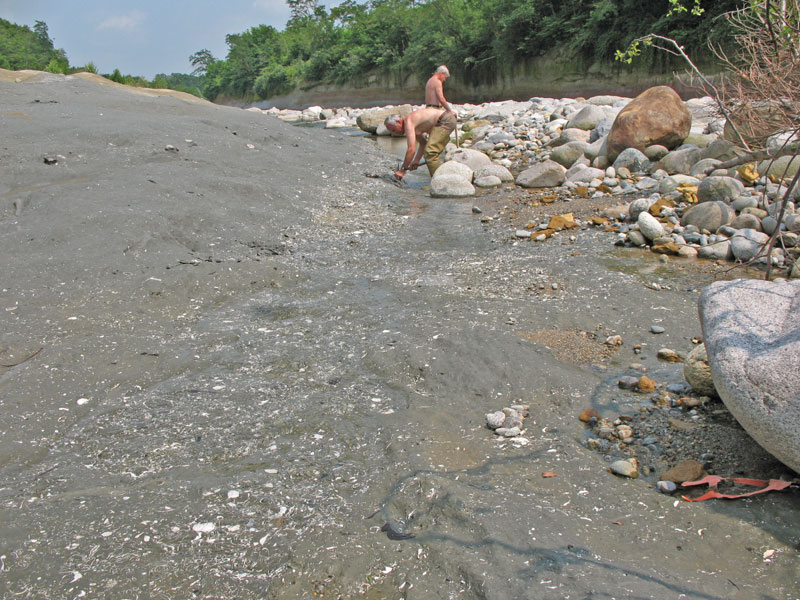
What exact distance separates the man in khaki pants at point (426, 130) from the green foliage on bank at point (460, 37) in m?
4.52

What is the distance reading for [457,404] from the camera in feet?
11.4

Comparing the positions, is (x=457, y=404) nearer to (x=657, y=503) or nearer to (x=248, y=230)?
(x=657, y=503)

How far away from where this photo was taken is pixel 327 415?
3338 mm

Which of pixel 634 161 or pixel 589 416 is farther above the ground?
pixel 634 161

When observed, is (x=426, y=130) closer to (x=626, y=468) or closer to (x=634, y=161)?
(x=634, y=161)

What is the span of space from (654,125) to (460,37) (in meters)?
24.1

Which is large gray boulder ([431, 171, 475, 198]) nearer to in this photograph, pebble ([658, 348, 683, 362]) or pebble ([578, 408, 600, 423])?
pebble ([658, 348, 683, 362])

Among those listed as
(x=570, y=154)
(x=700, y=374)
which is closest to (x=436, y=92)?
(x=570, y=154)

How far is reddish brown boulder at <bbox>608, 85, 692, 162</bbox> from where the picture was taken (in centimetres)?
991

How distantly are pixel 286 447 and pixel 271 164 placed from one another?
756cm

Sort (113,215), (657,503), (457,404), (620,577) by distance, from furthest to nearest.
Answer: (113,215)
(457,404)
(657,503)
(620,577)

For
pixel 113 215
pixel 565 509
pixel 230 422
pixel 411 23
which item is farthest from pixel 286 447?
pixel 411 23

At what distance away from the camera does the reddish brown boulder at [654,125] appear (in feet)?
32.5

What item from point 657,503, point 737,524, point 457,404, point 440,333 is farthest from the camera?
point 440,333
